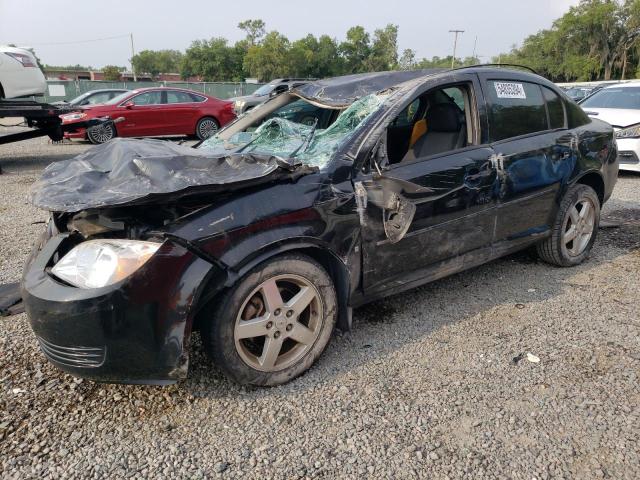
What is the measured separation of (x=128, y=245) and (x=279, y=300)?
781 millimetres

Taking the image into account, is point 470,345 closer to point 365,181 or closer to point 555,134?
point 365,181

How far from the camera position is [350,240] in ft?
9.06

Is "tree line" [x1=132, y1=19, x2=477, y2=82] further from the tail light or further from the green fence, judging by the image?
the tail light

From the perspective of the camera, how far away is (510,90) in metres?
3.70

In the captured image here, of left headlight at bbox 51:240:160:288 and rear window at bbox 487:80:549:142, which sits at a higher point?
rear window at bbox 487:80:549:142

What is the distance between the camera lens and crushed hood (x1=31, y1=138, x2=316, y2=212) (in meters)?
2.24

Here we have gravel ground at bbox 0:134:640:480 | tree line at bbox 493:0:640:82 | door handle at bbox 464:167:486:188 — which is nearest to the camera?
gravel ground at bbox 0:134:640:480

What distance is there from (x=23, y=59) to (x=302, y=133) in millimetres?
8033

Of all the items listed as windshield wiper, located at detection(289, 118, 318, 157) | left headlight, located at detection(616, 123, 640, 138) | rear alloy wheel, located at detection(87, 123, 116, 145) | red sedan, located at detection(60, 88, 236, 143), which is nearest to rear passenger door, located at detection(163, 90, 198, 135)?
red sedan, located at detection(60, 88, 236, 143)

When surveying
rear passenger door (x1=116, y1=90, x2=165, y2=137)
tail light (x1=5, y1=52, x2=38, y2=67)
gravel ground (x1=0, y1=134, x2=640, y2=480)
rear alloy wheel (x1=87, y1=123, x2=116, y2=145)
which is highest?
tail light (x1=5, y1=52, x2=38, y2=67)

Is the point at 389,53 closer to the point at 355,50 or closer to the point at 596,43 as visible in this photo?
the point at 355,50

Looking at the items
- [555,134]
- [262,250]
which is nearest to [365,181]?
[262,250]

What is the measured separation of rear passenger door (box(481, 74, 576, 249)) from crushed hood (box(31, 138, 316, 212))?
1.66 metres

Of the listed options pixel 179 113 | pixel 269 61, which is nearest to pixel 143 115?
pixel 179 113
